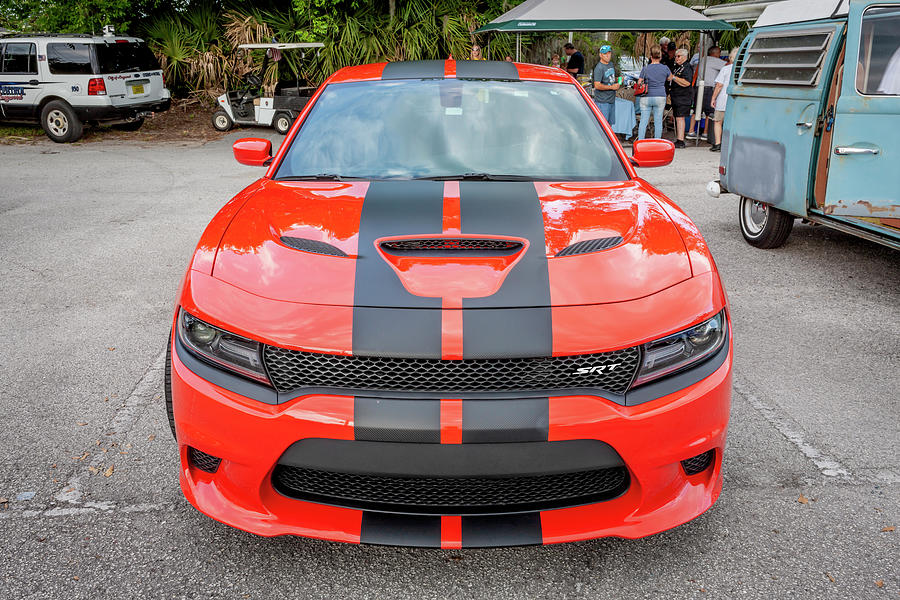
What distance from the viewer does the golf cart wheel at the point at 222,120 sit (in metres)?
15.6

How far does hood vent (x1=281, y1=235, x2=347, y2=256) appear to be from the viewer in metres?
2.36

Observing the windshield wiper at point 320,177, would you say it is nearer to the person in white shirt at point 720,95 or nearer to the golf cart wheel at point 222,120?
the person in white shirt at point 720,95

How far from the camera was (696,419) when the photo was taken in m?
2.18

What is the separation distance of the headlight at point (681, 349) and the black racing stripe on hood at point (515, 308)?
1.05 feet

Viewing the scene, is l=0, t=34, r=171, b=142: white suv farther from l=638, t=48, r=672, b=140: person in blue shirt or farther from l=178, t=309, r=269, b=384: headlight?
l=178, t=309, r=269, b=384: headlight

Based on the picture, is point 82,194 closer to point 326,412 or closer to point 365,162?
point 365,162

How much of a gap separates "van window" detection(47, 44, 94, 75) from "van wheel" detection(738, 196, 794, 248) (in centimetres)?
1166

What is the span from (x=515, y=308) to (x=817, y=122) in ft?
14.5

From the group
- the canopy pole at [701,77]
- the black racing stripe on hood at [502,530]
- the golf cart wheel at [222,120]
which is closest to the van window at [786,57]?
the black racing stripe on hood at [502,530]

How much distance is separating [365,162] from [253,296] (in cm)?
119

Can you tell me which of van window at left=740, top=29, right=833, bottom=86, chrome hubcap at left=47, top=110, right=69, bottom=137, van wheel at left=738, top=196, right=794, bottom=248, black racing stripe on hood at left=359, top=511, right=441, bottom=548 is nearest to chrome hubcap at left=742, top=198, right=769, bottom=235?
van wheel at left=738, top=196, right=794, bottom=248

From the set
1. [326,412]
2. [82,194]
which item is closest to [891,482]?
[326,412]

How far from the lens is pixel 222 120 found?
15.7 meters

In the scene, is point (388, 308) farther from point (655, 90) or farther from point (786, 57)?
point (655, 90)
